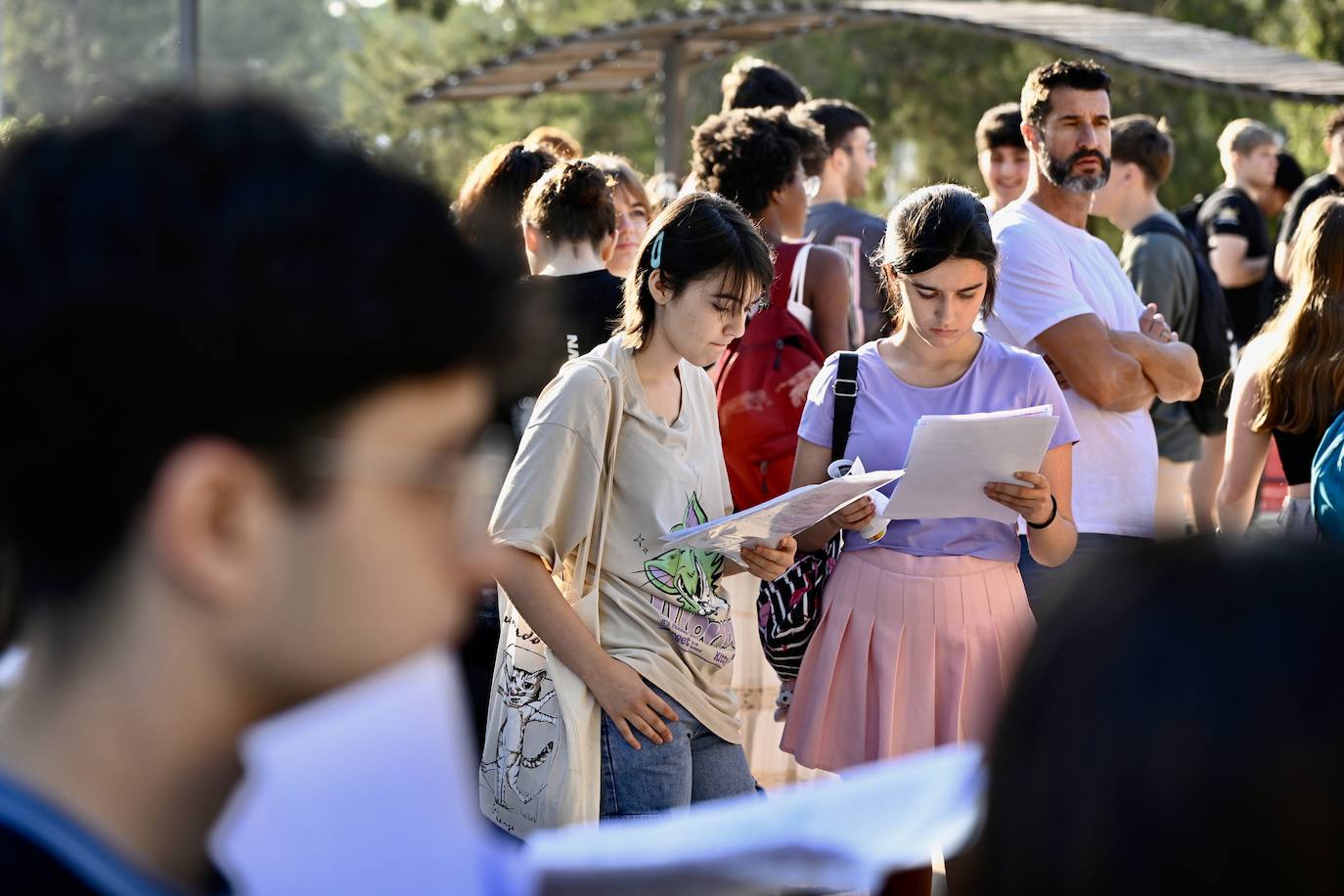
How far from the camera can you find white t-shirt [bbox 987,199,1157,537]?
427 cm

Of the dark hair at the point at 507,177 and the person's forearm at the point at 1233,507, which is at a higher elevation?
the dark hair at the point at 507,177

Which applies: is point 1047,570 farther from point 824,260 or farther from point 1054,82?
point 1054,82

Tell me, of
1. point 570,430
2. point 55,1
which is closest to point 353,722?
point 570,430

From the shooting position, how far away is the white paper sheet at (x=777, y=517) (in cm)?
304

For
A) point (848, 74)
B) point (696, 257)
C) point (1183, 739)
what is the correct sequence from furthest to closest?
point (848, 74) → point (696, 257) → point (1183, 739)

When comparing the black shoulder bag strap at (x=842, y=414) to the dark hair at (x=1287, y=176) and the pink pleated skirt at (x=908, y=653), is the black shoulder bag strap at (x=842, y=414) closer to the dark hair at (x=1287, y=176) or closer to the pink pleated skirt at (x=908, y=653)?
the pink pleated skirt at (x=908, y=653)

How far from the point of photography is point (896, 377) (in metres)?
3.75

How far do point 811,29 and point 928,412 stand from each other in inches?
280

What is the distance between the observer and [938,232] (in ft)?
12.1

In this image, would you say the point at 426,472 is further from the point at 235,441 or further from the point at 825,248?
the point at 825,248

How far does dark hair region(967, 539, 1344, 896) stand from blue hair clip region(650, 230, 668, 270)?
99.2 inches

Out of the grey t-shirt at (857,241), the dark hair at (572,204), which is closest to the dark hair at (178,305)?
the dark hair at (572,204)

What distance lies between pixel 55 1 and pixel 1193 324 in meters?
18.0

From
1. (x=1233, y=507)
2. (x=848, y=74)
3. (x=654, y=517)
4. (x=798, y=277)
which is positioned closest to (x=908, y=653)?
(x=654, y=517)
